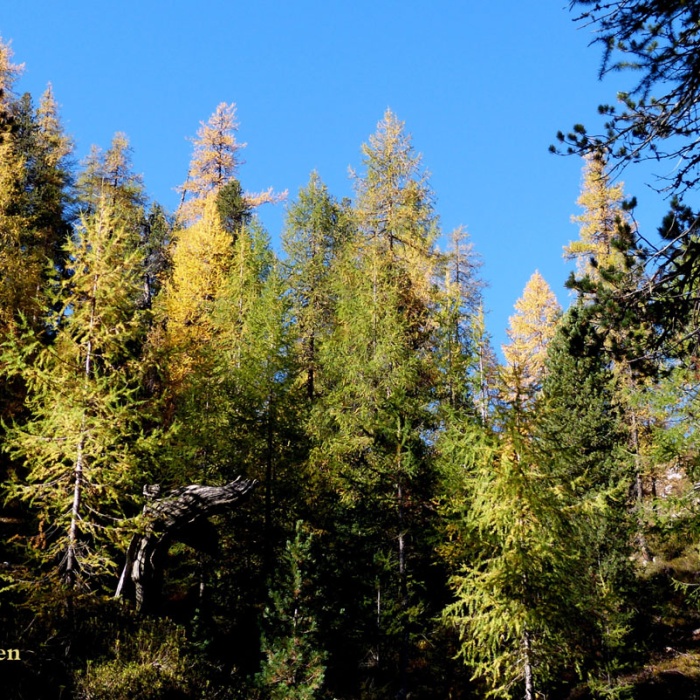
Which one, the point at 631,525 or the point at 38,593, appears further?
the point at 631,525

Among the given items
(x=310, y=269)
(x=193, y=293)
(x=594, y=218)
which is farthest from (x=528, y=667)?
(x=594, y=218)

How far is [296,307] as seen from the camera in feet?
83.7

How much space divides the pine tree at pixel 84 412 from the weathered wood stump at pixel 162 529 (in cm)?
158

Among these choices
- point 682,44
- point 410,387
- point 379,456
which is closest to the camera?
point 682,44

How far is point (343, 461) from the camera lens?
17484mm

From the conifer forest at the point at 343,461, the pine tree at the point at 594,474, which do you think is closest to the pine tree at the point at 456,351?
the conifer forest at the point at 343,461

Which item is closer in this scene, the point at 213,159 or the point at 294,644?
the point at 294,644

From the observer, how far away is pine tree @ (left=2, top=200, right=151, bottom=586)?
34.2 feet

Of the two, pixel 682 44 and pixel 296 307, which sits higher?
Answer: pixel 296 307

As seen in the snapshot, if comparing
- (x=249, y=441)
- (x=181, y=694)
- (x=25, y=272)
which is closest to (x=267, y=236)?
(x=25, y=272)

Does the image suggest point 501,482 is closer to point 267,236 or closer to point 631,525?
point 631,525

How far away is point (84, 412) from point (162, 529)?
12.3 ft

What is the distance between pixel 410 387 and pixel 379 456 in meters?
2.75

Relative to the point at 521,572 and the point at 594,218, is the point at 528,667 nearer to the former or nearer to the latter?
the point at 521,572
